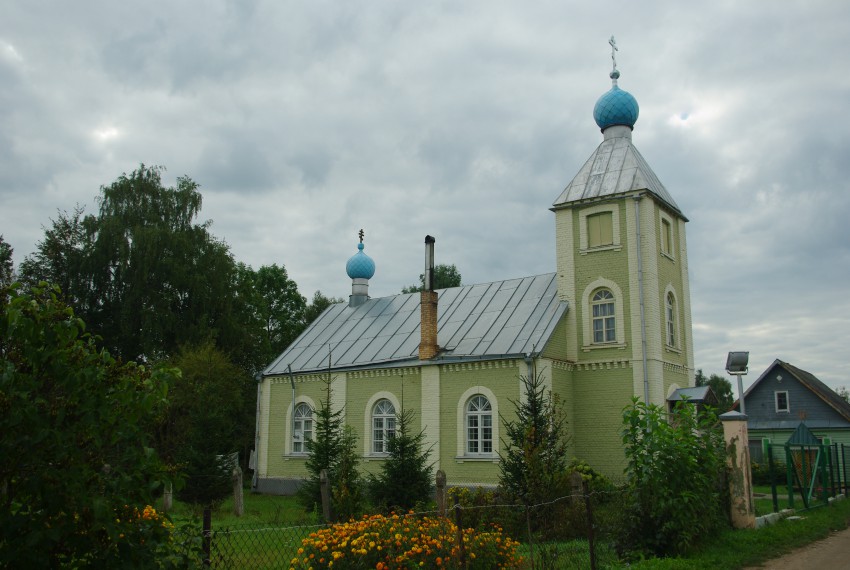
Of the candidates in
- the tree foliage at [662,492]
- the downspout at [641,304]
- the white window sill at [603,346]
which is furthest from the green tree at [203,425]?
the downspout at [641,304]

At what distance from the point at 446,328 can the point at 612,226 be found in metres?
6.00

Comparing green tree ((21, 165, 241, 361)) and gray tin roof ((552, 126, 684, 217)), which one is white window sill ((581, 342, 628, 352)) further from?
green tree ((21, 165, 241, 361))

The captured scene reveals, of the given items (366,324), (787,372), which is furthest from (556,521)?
(787,372)

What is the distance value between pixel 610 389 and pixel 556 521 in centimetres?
796

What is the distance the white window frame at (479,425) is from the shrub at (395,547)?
11.7 meters

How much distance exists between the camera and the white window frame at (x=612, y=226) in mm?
20455

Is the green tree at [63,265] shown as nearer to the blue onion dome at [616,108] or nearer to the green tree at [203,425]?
the green tree at [203,425]

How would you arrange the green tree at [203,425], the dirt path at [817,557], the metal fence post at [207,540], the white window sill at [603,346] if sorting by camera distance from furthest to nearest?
the white window sill at [603,346] → the green tree at [203,425] → the dirt path at [817,557] → the metal fence post at [207,540]

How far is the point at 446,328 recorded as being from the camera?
22.8 metres

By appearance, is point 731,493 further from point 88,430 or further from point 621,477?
point 88,430

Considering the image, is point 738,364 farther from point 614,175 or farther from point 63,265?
point 63,265

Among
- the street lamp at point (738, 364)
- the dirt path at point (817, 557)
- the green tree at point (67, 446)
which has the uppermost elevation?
the street lamp at point (738, 364)

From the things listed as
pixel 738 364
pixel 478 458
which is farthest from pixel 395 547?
pixel 478 458

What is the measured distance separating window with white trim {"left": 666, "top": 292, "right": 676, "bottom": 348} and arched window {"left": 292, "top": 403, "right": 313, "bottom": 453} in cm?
1188
